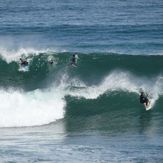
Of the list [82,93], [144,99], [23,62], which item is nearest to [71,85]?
[82,93]

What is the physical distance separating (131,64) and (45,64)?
18.0 feet

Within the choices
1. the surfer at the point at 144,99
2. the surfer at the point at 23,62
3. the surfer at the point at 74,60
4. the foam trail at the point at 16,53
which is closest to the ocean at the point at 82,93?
the foam trail at the point at 16,53

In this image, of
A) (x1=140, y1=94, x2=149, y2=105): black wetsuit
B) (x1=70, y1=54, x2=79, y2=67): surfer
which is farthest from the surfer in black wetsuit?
(x1=140, y1=94, x2=149, y2=105): black wetsuit

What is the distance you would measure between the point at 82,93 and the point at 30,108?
12.3 feet

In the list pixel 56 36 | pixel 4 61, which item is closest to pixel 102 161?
pixel 4 61

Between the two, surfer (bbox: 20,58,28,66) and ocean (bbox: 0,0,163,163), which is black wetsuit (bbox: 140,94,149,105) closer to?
ocean (bbox: 0,0,163,163)

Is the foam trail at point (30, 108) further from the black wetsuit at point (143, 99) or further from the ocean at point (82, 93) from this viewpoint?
the black wetsuit at point (143, 99)

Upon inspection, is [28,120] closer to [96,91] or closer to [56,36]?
[96,91]

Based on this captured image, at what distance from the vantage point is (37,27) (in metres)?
71.1

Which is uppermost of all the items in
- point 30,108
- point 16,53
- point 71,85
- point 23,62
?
point 23,62

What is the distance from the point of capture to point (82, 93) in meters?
43.3

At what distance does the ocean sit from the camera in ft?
104

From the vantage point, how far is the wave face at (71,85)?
1609 inches

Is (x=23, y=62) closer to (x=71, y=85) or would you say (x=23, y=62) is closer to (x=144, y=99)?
(x=71, y=85)
